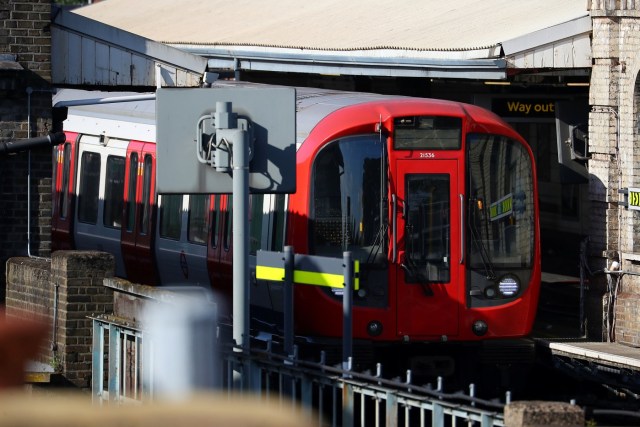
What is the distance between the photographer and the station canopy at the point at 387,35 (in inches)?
630

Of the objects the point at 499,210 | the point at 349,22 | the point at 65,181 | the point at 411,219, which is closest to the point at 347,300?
the point at 411,219

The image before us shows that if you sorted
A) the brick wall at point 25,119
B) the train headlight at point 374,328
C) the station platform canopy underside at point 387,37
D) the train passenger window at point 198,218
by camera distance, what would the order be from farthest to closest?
1. the station platform canopy underside at point 387,37
2. the train passenger window at point 198,218
3. the train headlight at point 374,328
4. the brick wall at point 25,119

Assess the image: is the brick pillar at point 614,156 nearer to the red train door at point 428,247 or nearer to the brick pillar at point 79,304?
the red train door at point 428,247

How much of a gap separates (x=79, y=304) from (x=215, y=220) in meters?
4.29

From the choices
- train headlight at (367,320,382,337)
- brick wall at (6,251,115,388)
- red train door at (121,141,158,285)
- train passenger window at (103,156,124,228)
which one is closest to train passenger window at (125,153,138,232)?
red train door at (121,141,158,285)

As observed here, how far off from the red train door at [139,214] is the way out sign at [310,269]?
5349 mm

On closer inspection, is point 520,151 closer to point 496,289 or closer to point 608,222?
point 496,289

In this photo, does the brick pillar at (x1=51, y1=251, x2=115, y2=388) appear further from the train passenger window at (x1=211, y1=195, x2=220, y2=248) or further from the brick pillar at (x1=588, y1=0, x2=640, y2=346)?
the brick pillar at (x1=588, y1=0, x2=640, y2=346)

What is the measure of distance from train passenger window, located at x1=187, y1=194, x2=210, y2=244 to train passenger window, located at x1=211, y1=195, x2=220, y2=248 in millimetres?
206

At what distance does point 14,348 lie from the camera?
2570 millimetres

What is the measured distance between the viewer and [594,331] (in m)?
15.7

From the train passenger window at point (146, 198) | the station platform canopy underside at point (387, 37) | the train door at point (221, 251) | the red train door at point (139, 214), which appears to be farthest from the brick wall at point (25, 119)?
the train passenger window at point (146, 198)

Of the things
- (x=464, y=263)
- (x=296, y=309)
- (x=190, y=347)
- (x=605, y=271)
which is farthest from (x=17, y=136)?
(x=190, y=347)

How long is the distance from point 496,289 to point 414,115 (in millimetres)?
1785
